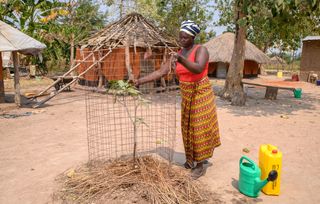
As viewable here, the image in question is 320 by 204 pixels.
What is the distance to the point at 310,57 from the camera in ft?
55.4

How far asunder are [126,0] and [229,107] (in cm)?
1450

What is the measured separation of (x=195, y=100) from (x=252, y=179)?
1037 mm

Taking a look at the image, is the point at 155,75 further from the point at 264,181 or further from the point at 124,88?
the point at 264,181

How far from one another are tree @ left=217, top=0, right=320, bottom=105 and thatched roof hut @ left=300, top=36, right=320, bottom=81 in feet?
26.8

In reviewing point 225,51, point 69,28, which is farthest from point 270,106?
point 69,28

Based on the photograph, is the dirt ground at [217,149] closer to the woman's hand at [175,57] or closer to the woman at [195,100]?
the woman at [195,100]

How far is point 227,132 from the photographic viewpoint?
5625 millimetres

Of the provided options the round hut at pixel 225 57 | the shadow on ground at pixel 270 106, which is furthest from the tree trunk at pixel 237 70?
the round hut at pixel 225 57

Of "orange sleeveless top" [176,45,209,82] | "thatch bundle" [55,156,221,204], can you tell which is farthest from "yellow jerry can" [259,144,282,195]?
"orange sleeveless top" [176,45,209,82]

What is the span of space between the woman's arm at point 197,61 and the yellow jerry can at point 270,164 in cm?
112

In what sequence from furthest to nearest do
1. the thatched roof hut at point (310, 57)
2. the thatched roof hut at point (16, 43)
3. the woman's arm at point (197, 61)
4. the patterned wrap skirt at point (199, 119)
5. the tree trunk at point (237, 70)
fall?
the thatched roof hut at point (310, 57)
the tree trunk at point (237, 70)
the thatched roof hut at point (16, 43)
the patterned wrap skirt at point (199, 119)
the woman's arm at point (197, 61)

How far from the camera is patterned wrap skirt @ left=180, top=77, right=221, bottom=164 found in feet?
10.5

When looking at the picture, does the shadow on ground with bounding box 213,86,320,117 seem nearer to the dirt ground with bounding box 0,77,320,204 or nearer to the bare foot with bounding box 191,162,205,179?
the dirt ground with bounding box 0,77,320,204

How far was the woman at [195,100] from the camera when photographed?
10.1 feet
